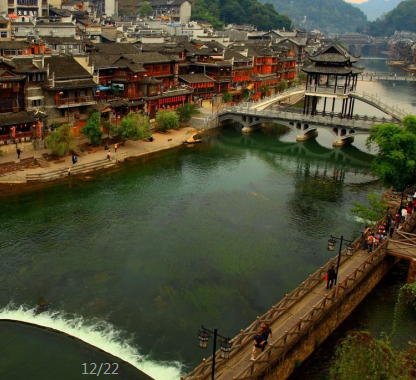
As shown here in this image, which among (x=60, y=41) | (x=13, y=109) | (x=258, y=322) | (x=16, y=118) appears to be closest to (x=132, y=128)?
(x=16, y=118)

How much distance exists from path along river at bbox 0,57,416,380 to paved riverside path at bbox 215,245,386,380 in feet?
12.8

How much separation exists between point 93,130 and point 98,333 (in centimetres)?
3729

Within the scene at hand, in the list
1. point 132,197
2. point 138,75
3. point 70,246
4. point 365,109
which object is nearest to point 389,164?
point 132,197

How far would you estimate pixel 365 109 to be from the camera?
358ft

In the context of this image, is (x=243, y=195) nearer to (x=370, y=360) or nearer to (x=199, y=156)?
(x=199, y=156)

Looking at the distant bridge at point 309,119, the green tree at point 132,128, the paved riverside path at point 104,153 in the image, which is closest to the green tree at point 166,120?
the paved riverside path at point 104,153

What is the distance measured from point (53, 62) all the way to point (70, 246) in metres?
34.5

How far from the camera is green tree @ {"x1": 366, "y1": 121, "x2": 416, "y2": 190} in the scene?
4581 cm

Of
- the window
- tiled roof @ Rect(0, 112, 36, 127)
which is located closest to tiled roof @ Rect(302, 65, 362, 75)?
the window

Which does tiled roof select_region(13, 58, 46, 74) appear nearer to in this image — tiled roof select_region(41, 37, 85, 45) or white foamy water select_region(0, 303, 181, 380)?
tiled roof select_region(41, 37, 85, 45)

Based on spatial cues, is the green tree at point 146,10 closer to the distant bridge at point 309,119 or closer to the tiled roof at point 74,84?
the distant bridge at point 309,119

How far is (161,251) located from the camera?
39.0 metres

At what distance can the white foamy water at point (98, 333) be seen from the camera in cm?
2672

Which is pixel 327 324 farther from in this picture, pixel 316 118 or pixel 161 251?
pixel 316 118
